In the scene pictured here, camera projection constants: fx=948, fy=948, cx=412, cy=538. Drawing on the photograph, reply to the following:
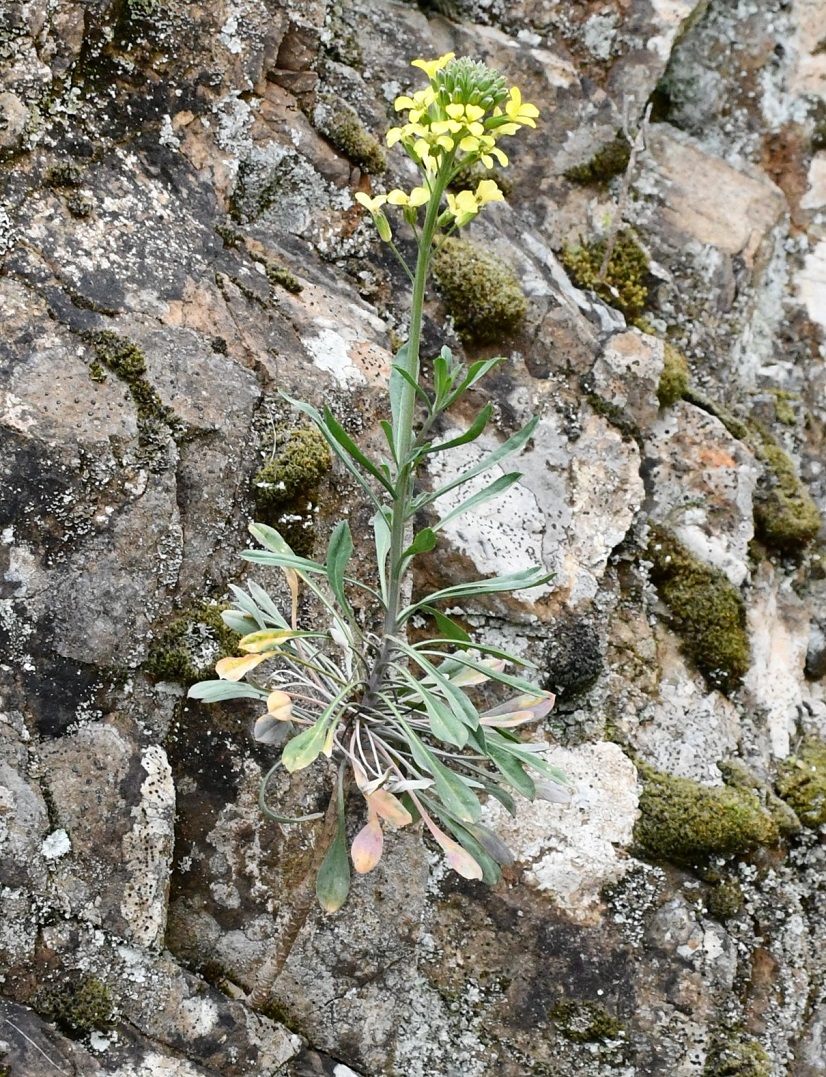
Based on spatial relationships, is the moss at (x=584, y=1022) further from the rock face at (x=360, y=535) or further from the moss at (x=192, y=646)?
the moss at (x=192, y=646)

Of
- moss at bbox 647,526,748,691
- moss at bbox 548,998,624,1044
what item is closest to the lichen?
moss at bbox 647,526,748,691

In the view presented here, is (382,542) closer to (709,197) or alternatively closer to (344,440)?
(344,440)

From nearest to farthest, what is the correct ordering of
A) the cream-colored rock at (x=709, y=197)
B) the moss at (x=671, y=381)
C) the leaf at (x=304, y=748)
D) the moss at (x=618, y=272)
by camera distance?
the leaf at (x=304, y=748) < the moss at (x=671, y=381) < the moss at (x=618, y=272) < the cream-colored rock at (x=709, y=197)

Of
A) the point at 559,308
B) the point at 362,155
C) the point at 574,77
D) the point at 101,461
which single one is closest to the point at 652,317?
the point at 559,308

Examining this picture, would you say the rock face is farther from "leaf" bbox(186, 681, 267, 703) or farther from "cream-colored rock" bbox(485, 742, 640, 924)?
"leaf" bbox(186, 681, 267, 703)

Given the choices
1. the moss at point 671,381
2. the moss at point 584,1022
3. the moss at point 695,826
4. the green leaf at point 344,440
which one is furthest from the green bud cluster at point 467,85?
the moss at point 584,1022

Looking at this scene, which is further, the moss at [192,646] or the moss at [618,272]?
the moss at [618,272]
